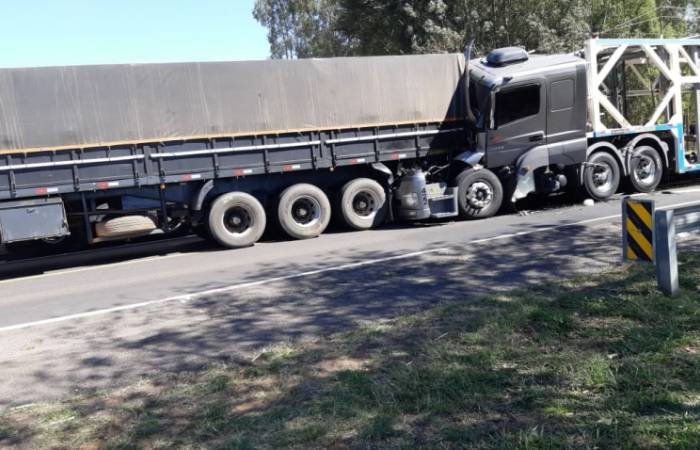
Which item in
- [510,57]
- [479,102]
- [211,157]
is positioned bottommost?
[211,157]

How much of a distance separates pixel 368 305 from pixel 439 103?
7.69 meters

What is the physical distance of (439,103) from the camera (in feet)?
46.4

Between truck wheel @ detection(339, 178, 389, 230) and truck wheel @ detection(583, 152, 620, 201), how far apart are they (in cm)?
426

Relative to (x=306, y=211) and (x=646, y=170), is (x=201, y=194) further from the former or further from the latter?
(x=646, y=170)

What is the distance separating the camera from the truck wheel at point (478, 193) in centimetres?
1362

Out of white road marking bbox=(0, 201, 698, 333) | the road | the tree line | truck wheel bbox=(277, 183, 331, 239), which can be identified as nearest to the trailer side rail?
truck wheel bbox=(277, 183, 331, 239)

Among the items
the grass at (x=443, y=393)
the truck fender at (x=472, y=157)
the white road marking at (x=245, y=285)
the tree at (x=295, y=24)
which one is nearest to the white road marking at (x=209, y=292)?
the white road marking at (x=245, y=285)

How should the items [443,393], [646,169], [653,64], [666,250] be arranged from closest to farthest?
[443,393] < [666,250] < [646,169] < [653,64]

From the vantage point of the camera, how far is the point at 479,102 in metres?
14.0

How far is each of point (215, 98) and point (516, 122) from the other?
579 cm

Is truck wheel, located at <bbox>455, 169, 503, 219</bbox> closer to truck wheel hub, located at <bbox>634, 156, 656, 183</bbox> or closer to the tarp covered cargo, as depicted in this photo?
the tarp covered cargo

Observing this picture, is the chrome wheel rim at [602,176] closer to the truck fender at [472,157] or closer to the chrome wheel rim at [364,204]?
the truck fender at [472,157]

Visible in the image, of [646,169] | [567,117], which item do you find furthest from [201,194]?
[646,169]

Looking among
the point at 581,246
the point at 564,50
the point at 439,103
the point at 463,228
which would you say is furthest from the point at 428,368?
the point at 564,50
